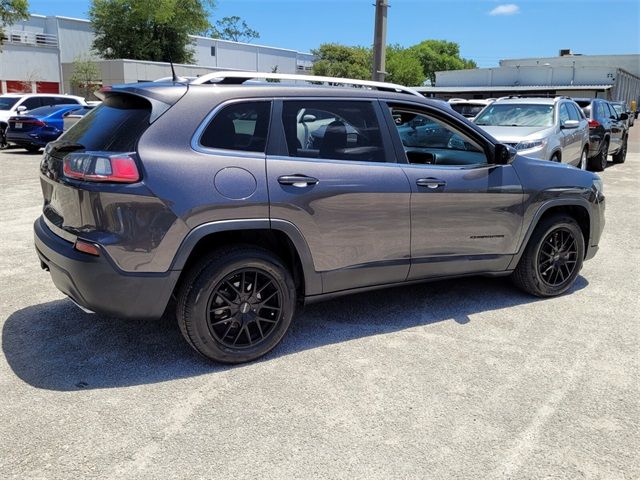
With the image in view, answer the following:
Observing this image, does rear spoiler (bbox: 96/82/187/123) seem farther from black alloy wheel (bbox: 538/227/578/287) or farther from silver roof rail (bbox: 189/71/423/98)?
black alloy wheel (bbox: 538/227/578/287)

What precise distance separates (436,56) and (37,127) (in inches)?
4194

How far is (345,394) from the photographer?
3.35m

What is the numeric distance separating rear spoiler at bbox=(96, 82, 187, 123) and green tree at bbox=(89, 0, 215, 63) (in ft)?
157

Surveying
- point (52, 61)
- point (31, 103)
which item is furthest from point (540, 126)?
point (52, 61)

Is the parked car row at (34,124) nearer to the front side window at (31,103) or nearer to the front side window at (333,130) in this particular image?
the front side window at (31,103)

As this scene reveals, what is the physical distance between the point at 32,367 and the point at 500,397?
113 inches

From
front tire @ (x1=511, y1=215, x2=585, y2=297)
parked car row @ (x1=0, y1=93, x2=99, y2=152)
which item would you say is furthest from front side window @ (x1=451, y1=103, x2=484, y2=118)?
front tire @ (x1=511, y1=215, x2=585, y2=297)

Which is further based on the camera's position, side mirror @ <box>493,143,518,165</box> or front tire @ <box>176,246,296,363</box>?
side mirror @ <box>493,143,518,165</box>

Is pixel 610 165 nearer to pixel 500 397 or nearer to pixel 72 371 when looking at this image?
A: pixel 500 397

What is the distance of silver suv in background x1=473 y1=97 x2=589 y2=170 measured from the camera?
376 inches

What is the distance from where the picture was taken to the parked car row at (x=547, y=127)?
9.62m

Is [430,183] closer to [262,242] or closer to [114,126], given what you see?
[262,242]

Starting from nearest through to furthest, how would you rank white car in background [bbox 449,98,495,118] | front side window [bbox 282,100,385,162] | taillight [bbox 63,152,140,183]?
taillight [bbox 63,152,140,183] → front side window [bbox 282,100,385,162] → white car in background [bbox 449,98,495,118]

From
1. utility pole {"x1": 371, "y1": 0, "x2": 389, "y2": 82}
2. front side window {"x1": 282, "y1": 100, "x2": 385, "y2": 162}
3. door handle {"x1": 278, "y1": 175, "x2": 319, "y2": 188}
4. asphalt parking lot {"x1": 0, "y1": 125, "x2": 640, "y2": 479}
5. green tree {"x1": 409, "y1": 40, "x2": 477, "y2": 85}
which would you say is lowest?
asphalt parking lot {"x1": 0, "y1": 125, "x2": 640, "y2": 479}
